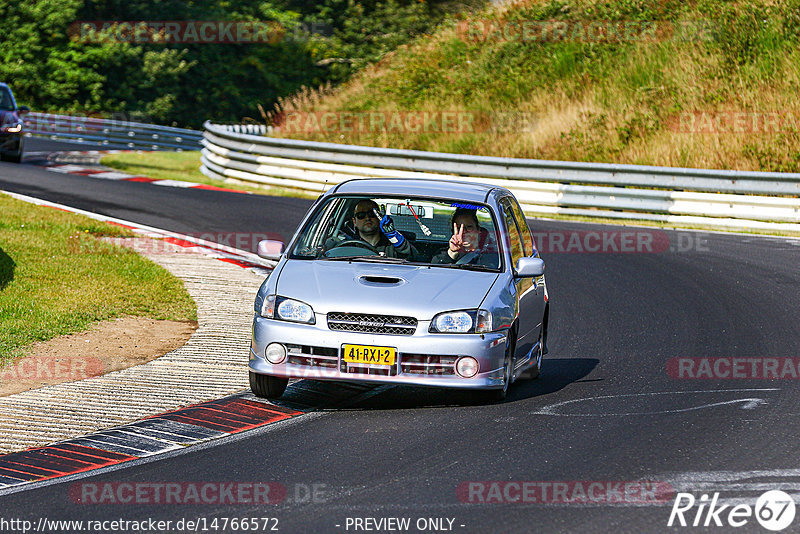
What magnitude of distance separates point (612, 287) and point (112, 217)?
8709mm

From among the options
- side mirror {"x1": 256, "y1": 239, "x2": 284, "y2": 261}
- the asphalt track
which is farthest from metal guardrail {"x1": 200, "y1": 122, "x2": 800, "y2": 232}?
side mirror {"x1": 256, "y1": 239, "x2": 284, "y2": 261}

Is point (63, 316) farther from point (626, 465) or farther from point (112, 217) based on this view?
point (112, 217)

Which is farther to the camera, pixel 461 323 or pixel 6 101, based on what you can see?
pixel 6 101

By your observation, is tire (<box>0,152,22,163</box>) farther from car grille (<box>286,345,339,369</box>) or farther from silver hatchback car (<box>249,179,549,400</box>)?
car grille (<box>286,345,339,369</box>)

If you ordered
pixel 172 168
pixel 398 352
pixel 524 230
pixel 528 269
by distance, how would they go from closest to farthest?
1. pixel 398 352
2. pixel 528 269
3. pixel 524 230
4. pixel 172 168

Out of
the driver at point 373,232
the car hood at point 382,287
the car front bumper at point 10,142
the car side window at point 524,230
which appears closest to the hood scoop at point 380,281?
the car hood at point 382,287

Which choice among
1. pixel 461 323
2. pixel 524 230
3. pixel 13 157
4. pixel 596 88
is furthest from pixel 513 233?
pixel 13 157

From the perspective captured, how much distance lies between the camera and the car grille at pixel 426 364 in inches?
322

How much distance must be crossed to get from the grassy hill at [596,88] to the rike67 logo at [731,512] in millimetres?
18766

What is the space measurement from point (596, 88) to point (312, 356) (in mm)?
22744

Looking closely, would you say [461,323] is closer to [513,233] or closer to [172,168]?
[513,233]

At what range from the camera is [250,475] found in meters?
6.78

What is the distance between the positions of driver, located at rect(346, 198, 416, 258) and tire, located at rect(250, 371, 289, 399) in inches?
54.4

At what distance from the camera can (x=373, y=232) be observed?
952 cm
